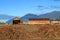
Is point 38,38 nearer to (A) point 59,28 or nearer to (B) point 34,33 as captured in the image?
(B) point 34,33

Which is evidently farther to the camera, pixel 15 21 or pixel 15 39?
pixel 15 21

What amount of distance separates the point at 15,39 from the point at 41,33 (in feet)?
14.4

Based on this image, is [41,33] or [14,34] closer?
[14,34]

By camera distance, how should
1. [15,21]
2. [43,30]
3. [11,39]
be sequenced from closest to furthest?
[11,39]
[43,30]
[15,21]

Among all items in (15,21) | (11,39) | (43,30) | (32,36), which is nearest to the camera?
(11,39)

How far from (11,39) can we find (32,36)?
10.3 feet

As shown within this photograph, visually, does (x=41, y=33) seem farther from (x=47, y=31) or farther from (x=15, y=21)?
(x=15, y=21)

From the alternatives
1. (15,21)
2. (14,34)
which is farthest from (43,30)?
(15,21)

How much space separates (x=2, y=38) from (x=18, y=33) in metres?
2.25

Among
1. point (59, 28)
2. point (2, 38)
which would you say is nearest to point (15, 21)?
point (59, 28)

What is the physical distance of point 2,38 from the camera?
2494cm

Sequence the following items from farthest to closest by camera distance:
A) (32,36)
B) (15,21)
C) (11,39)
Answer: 1. (15,21)
2. (32,36)
3. (11,39)

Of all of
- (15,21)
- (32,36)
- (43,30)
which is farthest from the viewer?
(15,21)

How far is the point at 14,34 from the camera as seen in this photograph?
25547 mm
